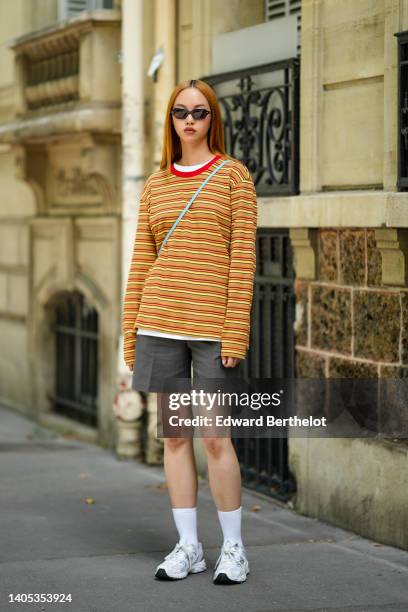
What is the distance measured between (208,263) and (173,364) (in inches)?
18.1

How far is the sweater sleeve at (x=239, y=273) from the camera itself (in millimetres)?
5773

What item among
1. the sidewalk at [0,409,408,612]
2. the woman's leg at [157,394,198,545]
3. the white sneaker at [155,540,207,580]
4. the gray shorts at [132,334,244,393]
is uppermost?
the gray shorts at [132,334,244,393]

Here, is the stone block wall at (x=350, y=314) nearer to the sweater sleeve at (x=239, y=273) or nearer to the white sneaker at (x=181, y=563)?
the sweater sleeve at (x=239, y=273)

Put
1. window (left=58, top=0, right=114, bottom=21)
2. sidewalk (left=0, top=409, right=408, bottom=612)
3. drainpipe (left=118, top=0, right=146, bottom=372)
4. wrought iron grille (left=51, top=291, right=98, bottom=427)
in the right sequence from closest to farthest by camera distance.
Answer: sidewalk (left=0, top=409, right=408, bottom=612), drainpipe (left=118, top=0, right=146, bottom=372), wrought iron grille (left=51, top=291, right=98, bottom=427), window (left=58, top=0, right=114, bottom=21)

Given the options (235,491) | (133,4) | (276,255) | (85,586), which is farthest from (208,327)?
(133,4)

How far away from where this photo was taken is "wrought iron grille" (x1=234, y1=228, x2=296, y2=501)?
8266 mm

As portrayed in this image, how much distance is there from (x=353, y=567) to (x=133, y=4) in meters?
5.08

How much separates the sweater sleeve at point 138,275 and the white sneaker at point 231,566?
89 cm

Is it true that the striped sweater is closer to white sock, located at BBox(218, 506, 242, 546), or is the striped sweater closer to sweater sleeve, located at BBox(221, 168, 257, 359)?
sweater sleeve, located at BBox(221, 168, 257, 359)

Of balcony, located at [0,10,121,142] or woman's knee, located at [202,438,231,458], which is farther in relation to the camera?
balcony, located at [0,10,121,142]

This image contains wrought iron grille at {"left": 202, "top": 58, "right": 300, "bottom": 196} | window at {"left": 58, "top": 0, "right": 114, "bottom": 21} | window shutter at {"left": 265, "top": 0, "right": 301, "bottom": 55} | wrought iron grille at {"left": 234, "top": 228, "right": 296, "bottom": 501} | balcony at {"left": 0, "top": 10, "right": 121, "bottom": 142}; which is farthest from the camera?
window at {"left": 58, "top": 0, "right": 114, "bottom": 21}

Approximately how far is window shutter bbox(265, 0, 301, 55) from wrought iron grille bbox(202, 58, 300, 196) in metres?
0.56

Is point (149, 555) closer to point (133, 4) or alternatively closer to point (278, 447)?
point (278, 447)

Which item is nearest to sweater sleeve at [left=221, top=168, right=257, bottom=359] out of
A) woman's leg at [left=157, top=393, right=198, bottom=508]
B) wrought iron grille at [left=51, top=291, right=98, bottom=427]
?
woman's leg at [left=157, top=393, right=198, bottom=508]
